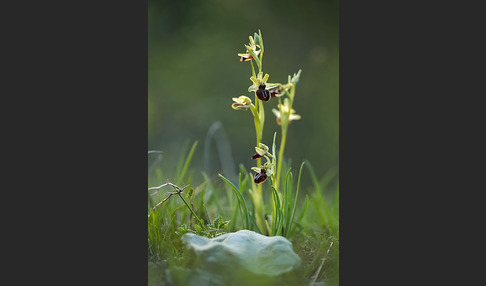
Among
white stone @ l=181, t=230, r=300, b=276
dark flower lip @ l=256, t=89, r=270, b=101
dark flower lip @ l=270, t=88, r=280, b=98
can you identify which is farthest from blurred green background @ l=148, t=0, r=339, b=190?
white stone @ l=181, t=230, r=300, b=276

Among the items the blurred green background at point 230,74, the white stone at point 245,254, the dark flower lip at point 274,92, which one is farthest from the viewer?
the blurred green background at point 230,74

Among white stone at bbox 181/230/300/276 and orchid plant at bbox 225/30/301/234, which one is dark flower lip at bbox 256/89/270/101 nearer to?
orchid plant at bbox 225/30/301/234

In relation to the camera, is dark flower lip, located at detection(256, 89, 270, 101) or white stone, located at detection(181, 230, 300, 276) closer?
white stone, located at detection(181, 230, 300, 276)

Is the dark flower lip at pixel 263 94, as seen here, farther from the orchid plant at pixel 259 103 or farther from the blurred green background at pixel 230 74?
the blurred green background at pixel 230 74

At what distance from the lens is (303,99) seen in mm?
3031

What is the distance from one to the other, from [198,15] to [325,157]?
1.42 m

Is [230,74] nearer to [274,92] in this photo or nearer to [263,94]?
[274,92]

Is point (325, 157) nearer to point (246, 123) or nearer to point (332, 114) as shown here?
point (332, 114)

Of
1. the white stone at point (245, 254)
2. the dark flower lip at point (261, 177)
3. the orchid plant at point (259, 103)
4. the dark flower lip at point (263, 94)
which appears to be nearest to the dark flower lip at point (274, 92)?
the orchid plant at point (259, 103)

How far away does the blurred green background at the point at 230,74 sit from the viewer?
2.64 m

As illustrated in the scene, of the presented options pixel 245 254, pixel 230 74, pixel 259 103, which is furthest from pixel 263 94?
pixel 230 74

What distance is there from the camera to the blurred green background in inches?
104

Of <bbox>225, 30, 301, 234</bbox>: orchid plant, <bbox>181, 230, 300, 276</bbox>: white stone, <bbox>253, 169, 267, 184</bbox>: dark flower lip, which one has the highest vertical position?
→ <bbox>225, 30, 301, 234</bbox>: orchid plant

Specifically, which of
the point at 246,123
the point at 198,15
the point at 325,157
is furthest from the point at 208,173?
the point at 198,15
